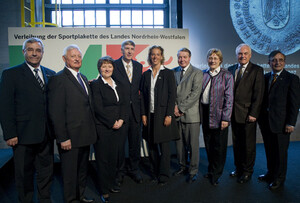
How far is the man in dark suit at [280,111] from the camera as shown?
2.38 m

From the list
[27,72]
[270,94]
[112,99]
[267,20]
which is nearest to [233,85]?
Answer: [270,94]

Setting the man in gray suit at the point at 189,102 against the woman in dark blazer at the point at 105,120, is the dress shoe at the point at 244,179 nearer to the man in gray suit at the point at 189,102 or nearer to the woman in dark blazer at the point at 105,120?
the man in gray suit at the point at 189,102

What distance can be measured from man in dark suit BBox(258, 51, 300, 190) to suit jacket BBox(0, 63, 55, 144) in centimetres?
256

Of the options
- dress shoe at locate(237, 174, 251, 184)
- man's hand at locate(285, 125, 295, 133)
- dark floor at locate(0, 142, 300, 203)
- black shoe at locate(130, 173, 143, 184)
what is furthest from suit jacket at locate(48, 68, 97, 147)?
man's hand at locate(285, 125, 295, 133)

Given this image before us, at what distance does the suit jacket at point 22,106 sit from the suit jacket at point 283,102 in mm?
2551

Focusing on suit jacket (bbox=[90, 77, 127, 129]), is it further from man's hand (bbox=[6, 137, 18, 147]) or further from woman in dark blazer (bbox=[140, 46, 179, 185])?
man's hand (bbox=[6, 137, 18, 147])

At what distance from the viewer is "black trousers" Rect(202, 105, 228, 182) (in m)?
2.57

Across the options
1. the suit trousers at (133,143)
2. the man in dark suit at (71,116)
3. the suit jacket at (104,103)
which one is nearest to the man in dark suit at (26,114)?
the man in dark suit at (71,116)

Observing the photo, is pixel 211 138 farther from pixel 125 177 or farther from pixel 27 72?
pixel 27 72

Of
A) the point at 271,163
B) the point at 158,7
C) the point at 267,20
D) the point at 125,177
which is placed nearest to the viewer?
the point at 271,163

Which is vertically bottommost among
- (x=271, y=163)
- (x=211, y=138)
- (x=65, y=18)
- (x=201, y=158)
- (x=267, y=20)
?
(x=201, y=158)

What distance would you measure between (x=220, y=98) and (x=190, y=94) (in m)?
0.37

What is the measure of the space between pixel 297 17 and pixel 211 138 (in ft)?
12.2

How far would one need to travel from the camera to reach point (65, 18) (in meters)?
6.32
